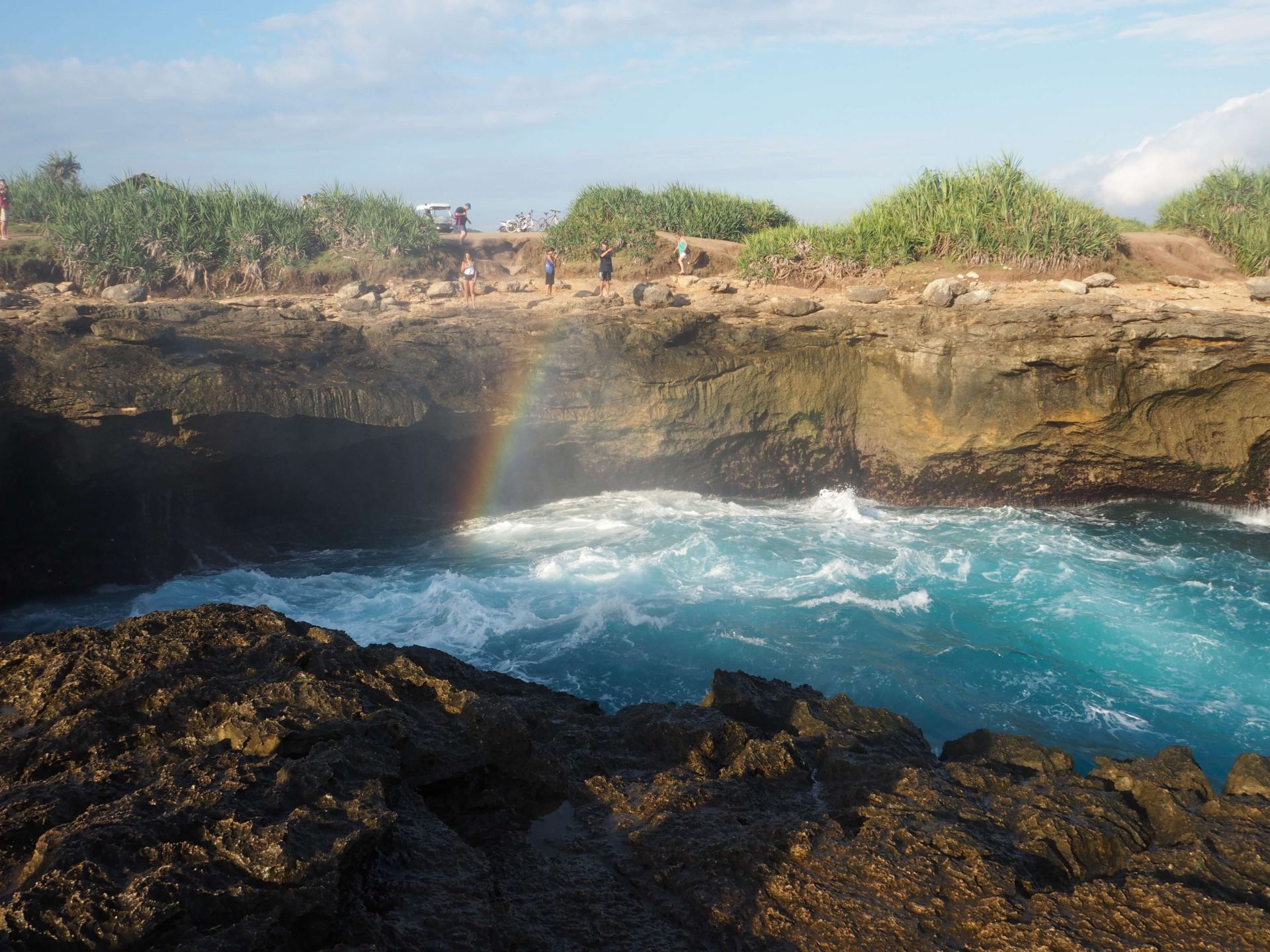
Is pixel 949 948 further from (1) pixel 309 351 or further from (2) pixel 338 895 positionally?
(1) pixel 309 351

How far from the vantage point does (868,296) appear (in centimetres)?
1493

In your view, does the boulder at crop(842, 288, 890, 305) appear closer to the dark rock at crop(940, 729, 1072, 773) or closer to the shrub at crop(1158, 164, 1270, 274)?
the shrub at crop(1158, 164, 1270, 274)

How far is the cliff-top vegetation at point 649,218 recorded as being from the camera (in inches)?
782

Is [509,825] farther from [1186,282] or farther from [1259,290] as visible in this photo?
[1186,282]

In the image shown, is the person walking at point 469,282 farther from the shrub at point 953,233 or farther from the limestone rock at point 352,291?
the shrub at point 953,233

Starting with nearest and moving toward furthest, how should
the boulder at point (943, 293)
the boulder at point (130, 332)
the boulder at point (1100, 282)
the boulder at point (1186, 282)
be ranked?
the boulder at point (130, 332) → the boulder at point (943, 293) → the boulder at point (1186, 282) → the boulder at point (1100, 282)

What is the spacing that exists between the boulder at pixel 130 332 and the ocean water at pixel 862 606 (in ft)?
10.2

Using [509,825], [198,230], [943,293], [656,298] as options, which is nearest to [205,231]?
[198,230]

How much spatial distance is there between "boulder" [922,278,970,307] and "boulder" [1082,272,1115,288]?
209 centimetres

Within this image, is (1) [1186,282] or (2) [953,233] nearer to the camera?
(1) [1186,282]

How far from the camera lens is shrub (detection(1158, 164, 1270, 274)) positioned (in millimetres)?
15672

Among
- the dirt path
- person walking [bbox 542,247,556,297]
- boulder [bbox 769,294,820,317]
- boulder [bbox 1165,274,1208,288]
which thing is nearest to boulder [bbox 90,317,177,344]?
person walking [bbox 542,247,556,297]

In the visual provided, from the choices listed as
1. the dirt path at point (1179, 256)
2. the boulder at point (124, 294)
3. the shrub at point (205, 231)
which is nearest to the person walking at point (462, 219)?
the shrub at point (205, 231)

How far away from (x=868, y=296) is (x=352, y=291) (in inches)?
366
